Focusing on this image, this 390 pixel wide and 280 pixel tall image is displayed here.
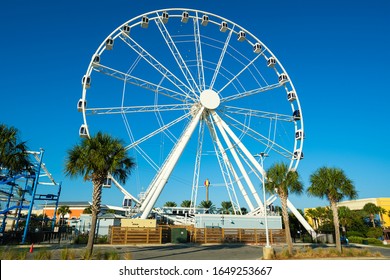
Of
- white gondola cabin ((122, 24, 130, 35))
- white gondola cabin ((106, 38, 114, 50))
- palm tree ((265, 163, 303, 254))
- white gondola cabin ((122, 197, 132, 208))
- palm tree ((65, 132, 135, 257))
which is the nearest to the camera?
palm tree ((65, 132, 135, 257))

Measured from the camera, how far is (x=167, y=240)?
93.7 feet

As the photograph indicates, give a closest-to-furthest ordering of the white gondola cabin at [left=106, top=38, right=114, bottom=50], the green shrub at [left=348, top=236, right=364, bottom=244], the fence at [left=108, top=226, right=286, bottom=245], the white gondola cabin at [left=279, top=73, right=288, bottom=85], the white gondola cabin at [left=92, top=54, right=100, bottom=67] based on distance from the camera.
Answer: the fence at [left=108, top=226, right=286, bottom=245] < the white gondola cabin at [left=92, top=54, right=100, bottom=67] < the white gondola cabin at [left=106, top=38, right=114, bottom=50] < the white gondola cabin at [left=279, top=73, right=288, bottom=85] < the green shrub at [left=348, top=236, right=364, bottom=244]

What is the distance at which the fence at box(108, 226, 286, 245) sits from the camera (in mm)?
25531

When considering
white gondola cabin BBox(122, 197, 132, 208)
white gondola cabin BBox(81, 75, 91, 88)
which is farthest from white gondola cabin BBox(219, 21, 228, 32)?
white gondola cabin BBox(122, 197, 132, 208)

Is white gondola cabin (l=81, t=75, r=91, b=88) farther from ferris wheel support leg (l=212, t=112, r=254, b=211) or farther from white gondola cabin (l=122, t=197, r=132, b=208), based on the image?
ferris wheel support leg (l=212, t=112, r=254, b=211)

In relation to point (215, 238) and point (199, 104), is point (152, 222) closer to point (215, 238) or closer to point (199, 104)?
point (215, 238)

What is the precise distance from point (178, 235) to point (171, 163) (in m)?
7.09

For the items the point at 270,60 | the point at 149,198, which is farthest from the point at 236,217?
the point at 270,60

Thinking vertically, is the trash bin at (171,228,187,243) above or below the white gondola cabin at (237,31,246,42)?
below

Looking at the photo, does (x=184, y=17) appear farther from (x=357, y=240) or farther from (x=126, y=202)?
(x=357, y=240)

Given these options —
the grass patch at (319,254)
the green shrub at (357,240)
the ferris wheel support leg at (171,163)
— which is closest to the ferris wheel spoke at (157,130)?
the ferris wheel support leg at (171,163)

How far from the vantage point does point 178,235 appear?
28234 millimetres

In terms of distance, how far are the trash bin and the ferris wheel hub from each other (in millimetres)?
12315

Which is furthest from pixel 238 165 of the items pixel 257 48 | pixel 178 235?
pixel 257 48
